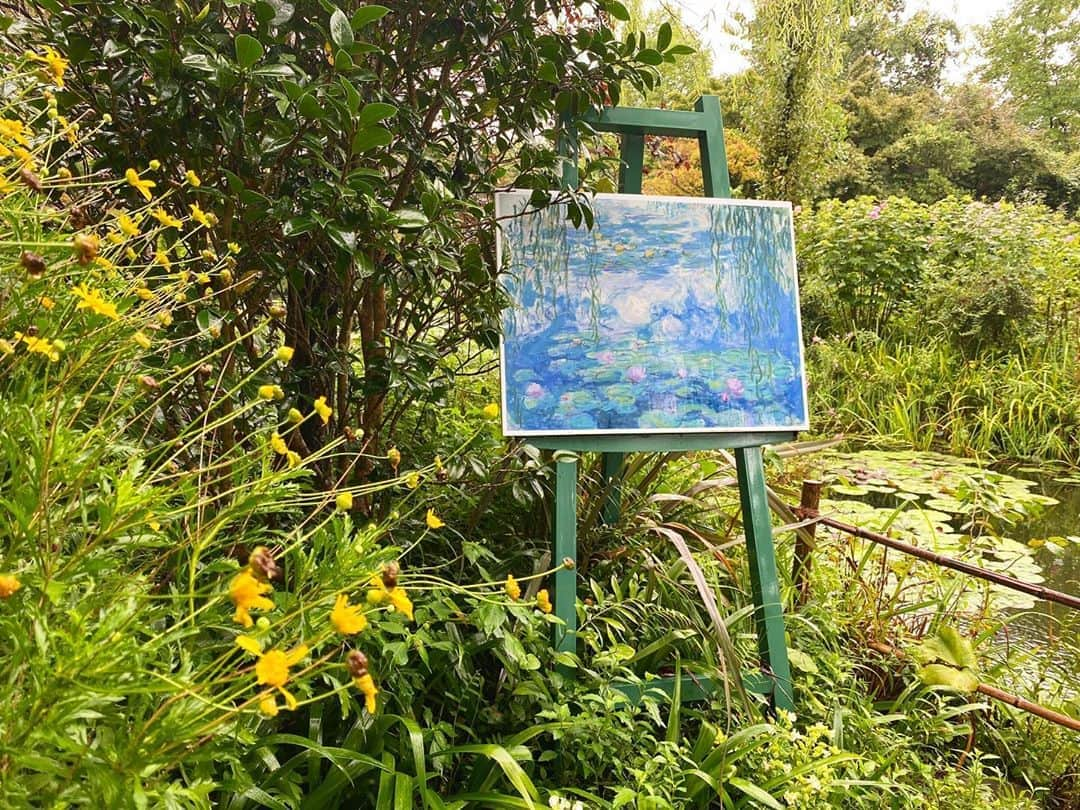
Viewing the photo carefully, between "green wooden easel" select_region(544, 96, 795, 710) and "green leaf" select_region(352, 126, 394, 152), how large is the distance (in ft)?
1.83

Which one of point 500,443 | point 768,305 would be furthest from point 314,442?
point 768,305

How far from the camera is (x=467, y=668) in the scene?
48.3 inches

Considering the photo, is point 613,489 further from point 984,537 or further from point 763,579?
point 984,537

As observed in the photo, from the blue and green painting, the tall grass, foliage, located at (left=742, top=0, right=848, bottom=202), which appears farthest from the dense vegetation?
foliage, located at (left=742, top=0, right=848, bottom=202)

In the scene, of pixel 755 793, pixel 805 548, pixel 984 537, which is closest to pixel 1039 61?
pixel 984 537

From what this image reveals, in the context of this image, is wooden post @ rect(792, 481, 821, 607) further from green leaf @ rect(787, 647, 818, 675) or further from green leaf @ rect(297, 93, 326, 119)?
green leaf @ rect(297, 93, 326, 119)

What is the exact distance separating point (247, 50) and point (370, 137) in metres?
0.17

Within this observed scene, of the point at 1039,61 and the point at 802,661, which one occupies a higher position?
the point at 1039,61

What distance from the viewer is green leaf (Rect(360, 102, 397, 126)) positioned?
2.89 ft

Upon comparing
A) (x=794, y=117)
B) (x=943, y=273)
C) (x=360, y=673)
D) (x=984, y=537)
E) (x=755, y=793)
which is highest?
(x=794, y=117)

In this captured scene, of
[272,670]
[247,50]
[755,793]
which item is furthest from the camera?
[755,793]

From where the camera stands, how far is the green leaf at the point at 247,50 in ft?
2.75

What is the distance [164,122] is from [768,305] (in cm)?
126

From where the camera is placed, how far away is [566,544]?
136cm
